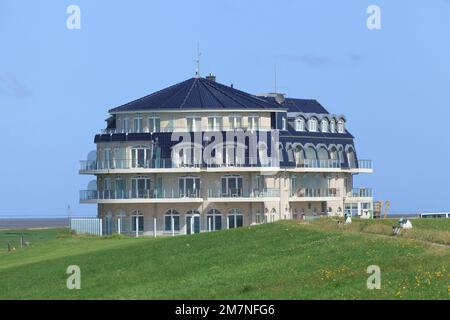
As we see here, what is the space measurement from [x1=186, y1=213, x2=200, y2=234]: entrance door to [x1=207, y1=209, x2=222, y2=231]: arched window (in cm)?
81

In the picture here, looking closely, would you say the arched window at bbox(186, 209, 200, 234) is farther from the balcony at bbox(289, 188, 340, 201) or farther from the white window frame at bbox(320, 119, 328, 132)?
the white window frame at bbox(320, 119, 328, 132)

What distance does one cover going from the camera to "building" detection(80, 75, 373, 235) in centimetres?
9600

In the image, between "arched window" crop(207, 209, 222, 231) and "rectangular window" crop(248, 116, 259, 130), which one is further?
"rectangular window" crop(248, 116, 259, 130)

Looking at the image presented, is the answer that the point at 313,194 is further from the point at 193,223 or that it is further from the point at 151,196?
the point at 151,196

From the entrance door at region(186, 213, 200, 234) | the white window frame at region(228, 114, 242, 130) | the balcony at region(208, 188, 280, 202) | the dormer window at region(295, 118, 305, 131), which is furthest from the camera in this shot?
the dormer window at region(295, 118, 305, 131)

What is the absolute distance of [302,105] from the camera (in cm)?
11025

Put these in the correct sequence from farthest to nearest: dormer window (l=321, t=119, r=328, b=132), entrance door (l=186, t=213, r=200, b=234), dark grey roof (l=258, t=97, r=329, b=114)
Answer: dormer window (l=321, t=119, r=328, b=132)
dark grey roof (l=258, t=97, r=329, b=114)
entrance door (l=186, t=213, r=200, b=234)

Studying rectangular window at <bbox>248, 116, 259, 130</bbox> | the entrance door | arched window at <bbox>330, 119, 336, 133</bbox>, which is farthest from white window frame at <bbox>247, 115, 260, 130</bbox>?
arched window at <bbox>330, 119, 336, 133</bbox>

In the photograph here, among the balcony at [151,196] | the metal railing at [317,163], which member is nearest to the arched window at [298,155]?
the metal railing at [317,163]

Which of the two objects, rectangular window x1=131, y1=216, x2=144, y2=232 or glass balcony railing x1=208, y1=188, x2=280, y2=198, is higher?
glass balcony railing x1=208, y1=188, x2=280, y2=198

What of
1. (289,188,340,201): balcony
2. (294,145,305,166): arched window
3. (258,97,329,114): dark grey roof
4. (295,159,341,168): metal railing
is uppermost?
(258,97,329,114): dark grey roof

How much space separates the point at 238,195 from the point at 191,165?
13.7 feet

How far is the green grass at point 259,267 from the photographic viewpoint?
1654 inches
